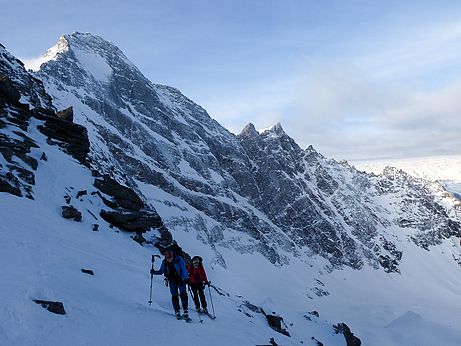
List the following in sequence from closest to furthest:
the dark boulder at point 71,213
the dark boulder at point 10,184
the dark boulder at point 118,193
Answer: the dark boulder at point 10,184
the dark boulder at point 71,213
the dark boulder at point 118,193

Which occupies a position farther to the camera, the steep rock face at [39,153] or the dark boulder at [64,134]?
the dark boulder at [64,134]

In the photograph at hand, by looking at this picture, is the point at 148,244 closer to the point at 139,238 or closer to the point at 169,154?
the point at 139,238

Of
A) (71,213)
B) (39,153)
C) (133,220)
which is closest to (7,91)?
(39,153)

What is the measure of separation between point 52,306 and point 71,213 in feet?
63.5

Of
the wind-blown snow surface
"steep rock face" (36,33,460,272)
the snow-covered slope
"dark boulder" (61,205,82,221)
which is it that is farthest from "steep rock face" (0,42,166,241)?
"steep rock face" (36,33,460,272)

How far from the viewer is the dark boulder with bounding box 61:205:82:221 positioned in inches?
1271

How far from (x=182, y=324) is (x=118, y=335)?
3325 millimetres

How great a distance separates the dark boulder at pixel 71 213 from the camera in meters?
32.3

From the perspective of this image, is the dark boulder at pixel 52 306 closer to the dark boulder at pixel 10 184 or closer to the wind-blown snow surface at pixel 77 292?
the wind-blown snow surface at pixel 77 292

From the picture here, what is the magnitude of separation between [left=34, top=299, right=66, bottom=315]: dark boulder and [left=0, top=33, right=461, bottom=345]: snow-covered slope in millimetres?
216

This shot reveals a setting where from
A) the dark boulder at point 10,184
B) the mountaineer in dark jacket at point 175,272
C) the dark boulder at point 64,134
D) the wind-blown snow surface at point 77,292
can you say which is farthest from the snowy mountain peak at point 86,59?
Answer: the mountaineer in dark jacket at point 175,272

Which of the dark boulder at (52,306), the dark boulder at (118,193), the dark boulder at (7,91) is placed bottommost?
the dark boulder at (52,306)

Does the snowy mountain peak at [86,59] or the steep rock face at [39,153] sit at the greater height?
the snowy mountain peak at [86,59]

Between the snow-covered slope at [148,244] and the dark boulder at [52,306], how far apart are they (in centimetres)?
22
